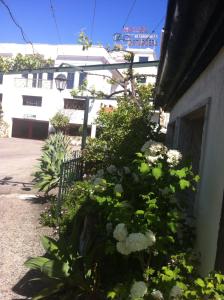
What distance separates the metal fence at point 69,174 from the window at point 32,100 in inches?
1463

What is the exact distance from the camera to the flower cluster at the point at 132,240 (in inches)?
115

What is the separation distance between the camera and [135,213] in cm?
322

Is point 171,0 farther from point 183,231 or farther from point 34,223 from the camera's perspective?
point 34,223

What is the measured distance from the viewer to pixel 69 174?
9164mm

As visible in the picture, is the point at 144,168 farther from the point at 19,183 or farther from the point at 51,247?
the point at 19,183

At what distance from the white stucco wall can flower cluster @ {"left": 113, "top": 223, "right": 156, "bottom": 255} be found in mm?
438

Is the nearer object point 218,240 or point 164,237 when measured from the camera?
point 218,240

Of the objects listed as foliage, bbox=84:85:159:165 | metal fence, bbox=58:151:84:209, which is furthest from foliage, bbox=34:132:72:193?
foliage, bbox=84:85:159:165

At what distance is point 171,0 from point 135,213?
1.57 meters

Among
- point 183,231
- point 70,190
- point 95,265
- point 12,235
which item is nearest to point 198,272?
point 183,231

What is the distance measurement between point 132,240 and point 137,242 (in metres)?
0.04

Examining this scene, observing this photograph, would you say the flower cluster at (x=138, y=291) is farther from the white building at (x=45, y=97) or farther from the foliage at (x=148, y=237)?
the white building at (x=45, y=97)

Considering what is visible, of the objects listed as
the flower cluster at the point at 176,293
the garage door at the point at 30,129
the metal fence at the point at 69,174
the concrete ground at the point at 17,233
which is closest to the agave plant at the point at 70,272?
the concrete ground at the point at 17,233

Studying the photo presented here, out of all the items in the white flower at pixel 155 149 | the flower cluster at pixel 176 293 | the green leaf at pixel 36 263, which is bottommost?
the green leaf at pixel 36 263
